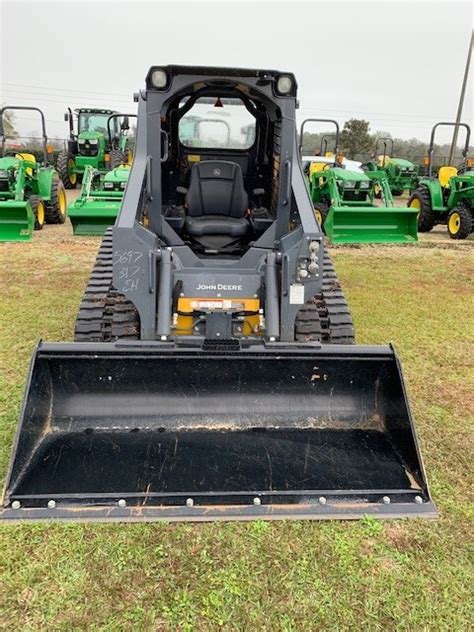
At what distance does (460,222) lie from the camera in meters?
11.4

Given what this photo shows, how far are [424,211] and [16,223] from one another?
8.25 meters

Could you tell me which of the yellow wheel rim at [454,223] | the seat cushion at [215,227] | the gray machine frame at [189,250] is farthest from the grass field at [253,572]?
the yellow wheel rim at [454,223]

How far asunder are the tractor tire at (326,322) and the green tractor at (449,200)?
7703 millimetres

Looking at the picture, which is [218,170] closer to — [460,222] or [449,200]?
[460,222]

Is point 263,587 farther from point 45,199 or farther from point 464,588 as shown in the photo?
point 45,199

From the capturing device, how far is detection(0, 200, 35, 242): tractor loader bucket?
895 centimetres

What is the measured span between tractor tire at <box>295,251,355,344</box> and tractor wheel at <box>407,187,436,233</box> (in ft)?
28.8

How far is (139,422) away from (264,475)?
0.78m

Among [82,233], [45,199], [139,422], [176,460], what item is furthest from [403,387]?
[45,199]

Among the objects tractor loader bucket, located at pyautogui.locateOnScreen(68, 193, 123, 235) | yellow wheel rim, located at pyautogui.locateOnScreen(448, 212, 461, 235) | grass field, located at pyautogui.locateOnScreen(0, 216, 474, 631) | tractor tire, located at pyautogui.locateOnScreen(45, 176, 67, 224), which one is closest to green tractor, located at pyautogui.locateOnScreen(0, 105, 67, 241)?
tractor tire, located at pyautogui.locateOnScreen(45, 176, 67, 224)

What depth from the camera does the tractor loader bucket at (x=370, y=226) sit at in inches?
372

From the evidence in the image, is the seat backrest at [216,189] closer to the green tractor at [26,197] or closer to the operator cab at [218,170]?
the operator cab at [218,170]

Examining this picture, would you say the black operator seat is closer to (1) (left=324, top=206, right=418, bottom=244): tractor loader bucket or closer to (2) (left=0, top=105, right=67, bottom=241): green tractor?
(1) (left=324, top=206, right=418, bottom=244): tractor loader bucket

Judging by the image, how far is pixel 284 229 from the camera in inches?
171
